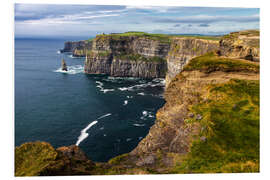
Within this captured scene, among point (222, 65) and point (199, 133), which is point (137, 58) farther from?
point (199, 133)

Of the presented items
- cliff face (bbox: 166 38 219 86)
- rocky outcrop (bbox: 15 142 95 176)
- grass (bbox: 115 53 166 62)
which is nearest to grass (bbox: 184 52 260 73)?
rocky outcrop (bbox: 15 142 95 176)

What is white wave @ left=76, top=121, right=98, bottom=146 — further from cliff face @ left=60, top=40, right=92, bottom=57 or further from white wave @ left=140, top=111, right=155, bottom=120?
cliff face @ left=60, top=40, right=92, bottom=57

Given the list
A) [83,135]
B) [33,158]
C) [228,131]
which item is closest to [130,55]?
[83,135]

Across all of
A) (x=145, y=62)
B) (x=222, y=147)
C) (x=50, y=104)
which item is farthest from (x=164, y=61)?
(x=222, y=147)

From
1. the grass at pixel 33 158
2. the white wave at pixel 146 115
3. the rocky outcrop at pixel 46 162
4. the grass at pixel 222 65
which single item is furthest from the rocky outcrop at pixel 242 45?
the white wave at pixel 146 115

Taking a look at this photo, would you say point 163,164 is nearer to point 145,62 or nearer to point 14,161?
point 14,161

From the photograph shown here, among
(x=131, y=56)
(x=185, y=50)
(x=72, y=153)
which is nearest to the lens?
(x=72, y=153)

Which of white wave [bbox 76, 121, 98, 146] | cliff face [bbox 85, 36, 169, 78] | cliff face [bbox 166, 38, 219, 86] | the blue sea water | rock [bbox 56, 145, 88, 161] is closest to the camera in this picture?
rock [bbox 56, 145, 88, 161]
